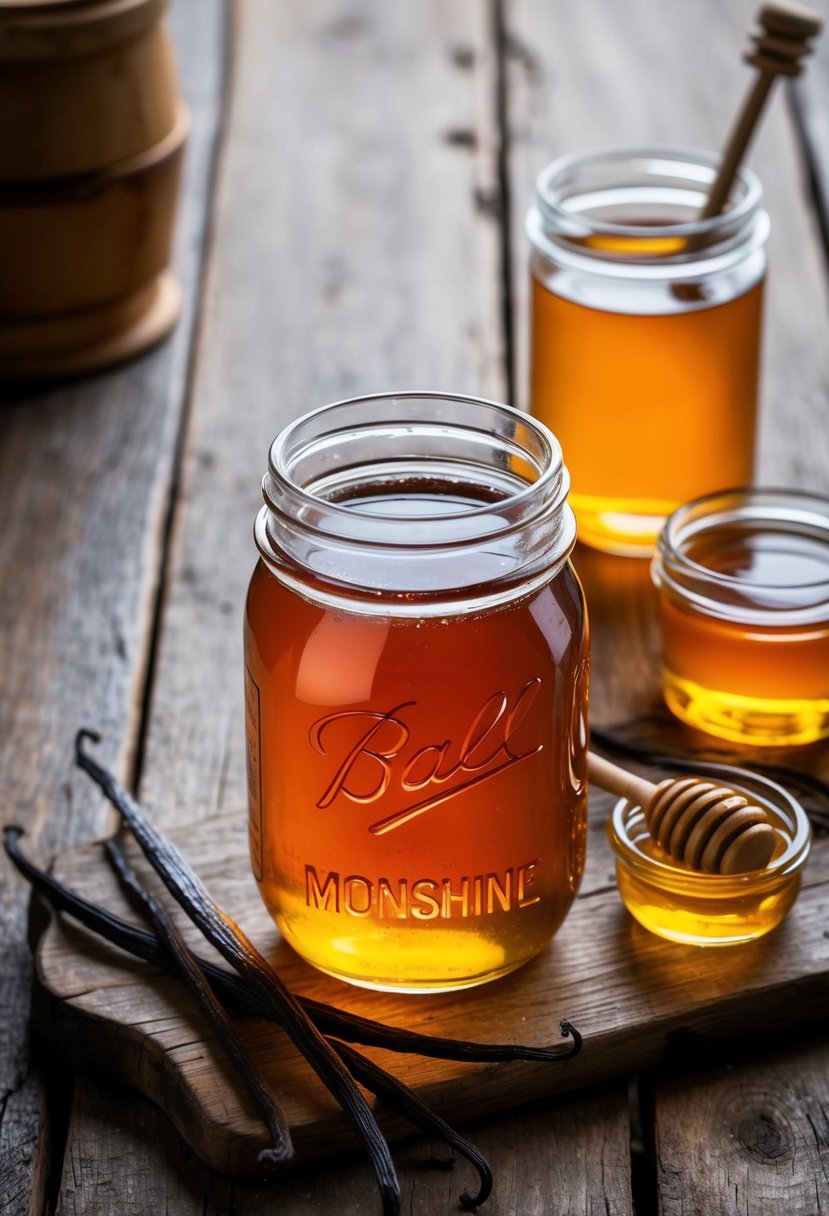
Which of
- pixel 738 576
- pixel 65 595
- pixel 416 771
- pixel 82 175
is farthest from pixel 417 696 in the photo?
pixel 82 175

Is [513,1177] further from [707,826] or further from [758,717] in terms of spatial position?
[758,717]

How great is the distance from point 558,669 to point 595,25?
59.9 inches

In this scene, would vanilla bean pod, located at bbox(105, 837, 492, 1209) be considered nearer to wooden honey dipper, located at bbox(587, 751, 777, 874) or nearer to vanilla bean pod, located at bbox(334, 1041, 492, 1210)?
vanilla bean pod, located at bbox(334, 1041, 492, 1210)

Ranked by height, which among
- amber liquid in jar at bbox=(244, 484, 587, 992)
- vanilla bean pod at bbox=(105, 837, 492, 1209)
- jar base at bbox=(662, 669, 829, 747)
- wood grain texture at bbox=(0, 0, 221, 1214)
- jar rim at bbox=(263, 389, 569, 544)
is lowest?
wood grain texture at bbox=(0, 0, 221, 1214)

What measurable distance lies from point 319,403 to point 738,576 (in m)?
0.48

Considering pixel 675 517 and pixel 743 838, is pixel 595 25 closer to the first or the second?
pixel 675 517

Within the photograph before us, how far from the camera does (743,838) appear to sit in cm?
86

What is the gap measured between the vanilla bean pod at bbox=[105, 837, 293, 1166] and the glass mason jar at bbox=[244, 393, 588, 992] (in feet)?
0.18

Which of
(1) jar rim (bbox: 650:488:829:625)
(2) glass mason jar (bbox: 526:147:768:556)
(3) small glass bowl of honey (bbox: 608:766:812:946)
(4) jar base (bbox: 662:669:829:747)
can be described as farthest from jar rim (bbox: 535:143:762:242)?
(3) small glass bowl of honey (bbox: 608:766:812:946)

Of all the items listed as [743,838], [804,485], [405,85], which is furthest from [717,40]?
[743,838]

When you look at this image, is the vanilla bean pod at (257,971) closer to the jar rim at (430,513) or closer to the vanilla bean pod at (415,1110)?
the vanilla bean pod at (415,1110)

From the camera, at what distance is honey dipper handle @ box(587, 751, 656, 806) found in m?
0.92

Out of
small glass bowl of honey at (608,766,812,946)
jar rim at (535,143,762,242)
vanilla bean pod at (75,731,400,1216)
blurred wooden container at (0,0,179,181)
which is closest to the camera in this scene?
vanilla bean pod at (75,731,400,1216)

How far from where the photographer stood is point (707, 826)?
2.87ft
